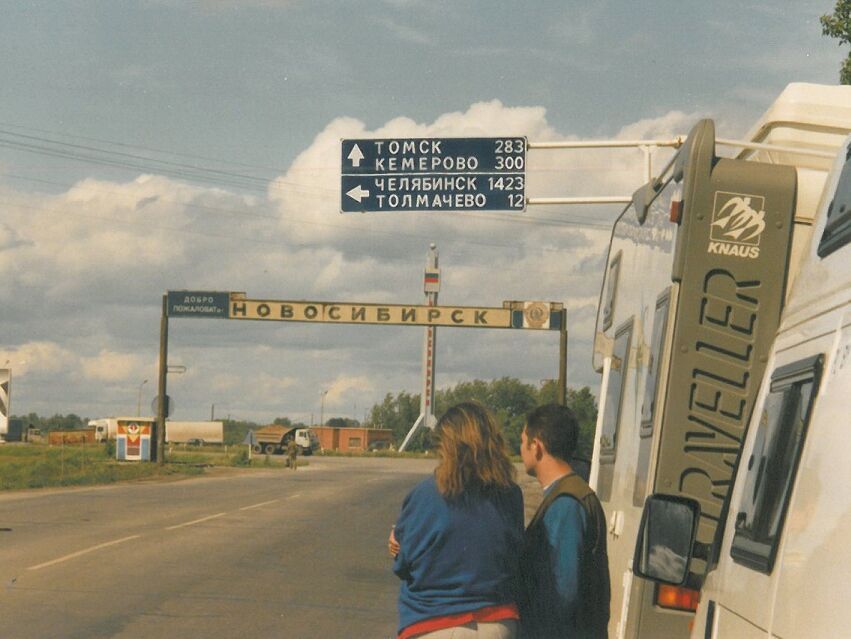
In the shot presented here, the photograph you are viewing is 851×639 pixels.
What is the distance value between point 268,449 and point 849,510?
10940 cm

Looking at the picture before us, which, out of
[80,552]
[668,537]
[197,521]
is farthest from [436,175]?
[668,537]

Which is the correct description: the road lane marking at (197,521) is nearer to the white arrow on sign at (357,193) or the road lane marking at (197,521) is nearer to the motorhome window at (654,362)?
the white arrow on sign at (357,193)

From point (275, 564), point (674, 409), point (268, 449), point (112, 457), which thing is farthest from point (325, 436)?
point (674, 409)

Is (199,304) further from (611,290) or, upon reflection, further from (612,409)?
(612,409)

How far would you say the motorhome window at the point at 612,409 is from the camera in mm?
6793

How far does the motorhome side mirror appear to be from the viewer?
386 centimetres

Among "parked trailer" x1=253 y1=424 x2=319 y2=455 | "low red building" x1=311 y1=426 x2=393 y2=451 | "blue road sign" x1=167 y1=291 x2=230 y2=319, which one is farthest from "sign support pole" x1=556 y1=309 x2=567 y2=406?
"low red building" x1=311 y1=426 x2=393 y2=451

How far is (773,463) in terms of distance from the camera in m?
3.26

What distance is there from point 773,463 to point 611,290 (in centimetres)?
506

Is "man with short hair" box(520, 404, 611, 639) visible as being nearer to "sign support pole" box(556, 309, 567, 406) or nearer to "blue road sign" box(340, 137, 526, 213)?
"blue road sign" box(340, 137, 526, 213)

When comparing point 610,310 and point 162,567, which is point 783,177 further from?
point 162,567

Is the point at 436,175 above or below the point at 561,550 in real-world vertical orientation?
above

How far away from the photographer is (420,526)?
15.2 feet

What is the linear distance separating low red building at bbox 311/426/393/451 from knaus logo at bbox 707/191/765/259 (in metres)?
136
